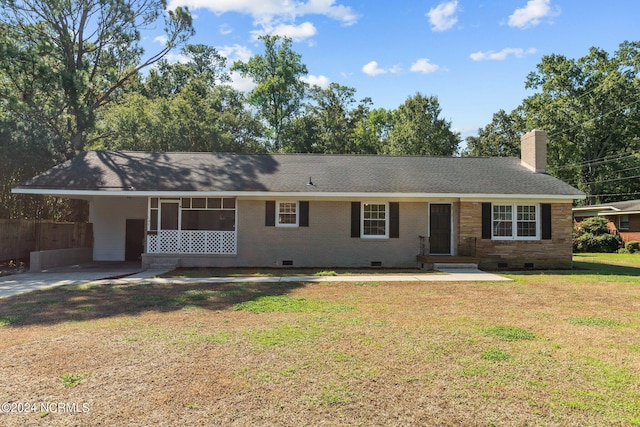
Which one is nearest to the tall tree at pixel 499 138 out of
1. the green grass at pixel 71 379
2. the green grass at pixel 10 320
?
the green grass at pixel 10 320

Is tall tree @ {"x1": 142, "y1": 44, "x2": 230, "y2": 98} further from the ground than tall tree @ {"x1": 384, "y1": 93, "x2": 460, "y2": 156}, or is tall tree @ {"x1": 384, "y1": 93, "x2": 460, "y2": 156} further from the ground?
tall tree @ {"x1": 142, "y1": 44, "x2": 230, "y2": 98}

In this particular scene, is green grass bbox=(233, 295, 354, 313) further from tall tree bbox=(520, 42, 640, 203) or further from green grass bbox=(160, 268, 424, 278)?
tall tree bbox=(520, 42, 640, 203)

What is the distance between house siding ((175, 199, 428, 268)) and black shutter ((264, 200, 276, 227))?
116mm

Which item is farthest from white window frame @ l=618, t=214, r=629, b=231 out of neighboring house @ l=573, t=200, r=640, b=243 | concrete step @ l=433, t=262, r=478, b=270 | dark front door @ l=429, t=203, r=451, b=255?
concrete step @ l=433, t=262, r=478, b=270

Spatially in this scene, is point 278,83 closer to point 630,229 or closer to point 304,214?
point 304,214

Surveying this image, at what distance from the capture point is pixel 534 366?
4.80 m

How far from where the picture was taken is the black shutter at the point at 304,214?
1524 centimetres

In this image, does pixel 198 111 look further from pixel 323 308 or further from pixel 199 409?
pixel 199 409

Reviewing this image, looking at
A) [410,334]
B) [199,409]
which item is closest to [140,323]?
[199,409]

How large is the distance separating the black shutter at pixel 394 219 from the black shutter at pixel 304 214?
123 inches

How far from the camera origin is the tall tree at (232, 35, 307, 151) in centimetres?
3853

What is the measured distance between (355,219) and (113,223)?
424 inches

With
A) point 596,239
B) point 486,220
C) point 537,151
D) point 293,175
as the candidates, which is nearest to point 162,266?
point 293,175

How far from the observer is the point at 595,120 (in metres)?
36.8
